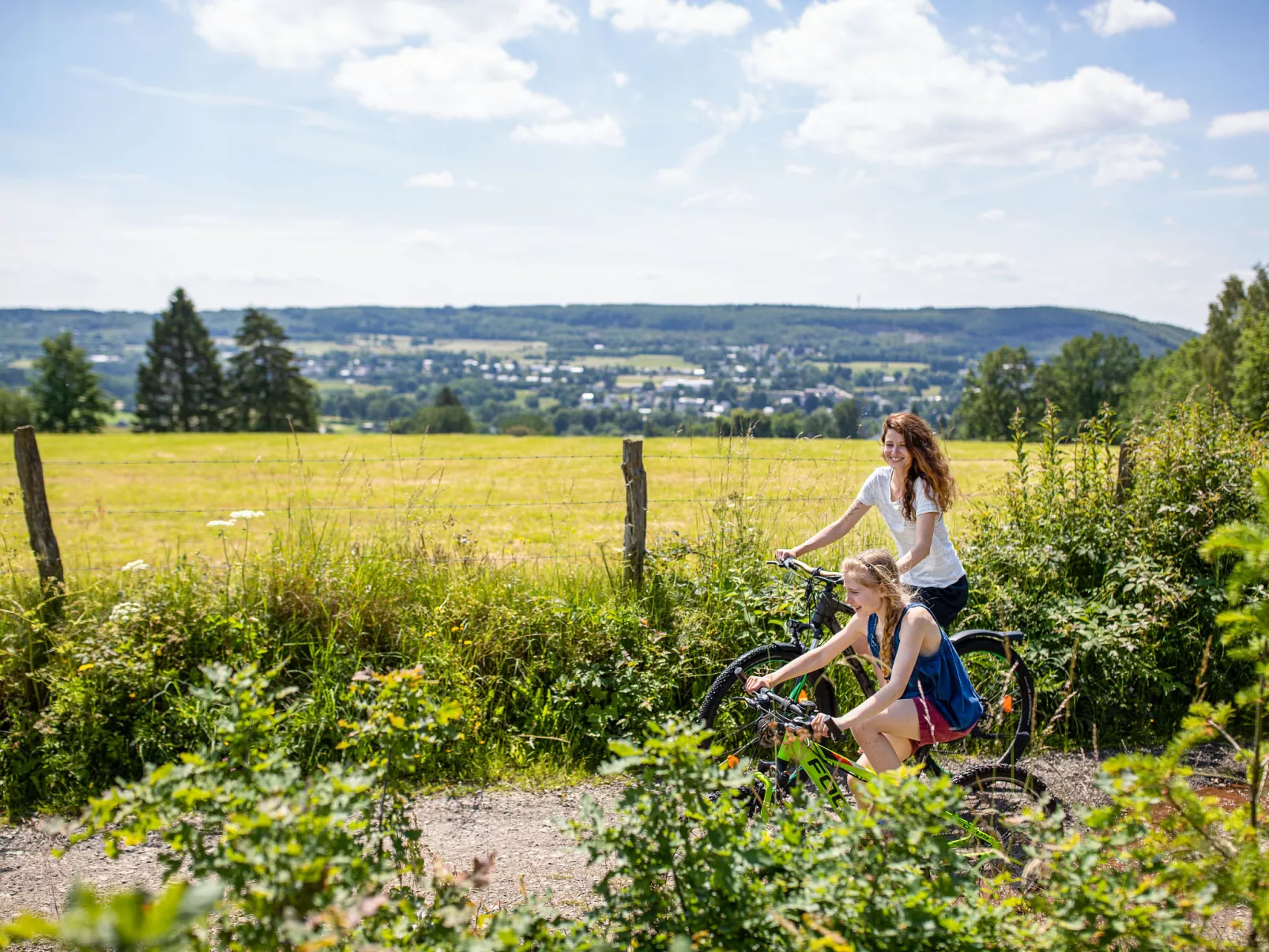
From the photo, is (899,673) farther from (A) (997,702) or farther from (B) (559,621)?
(B) (559,621)

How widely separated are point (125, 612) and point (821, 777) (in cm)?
447

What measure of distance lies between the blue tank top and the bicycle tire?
1023 millimetres

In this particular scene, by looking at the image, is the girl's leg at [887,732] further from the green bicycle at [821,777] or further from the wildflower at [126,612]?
the wildflower at [126,612]

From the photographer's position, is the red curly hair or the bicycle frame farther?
the red curly hair

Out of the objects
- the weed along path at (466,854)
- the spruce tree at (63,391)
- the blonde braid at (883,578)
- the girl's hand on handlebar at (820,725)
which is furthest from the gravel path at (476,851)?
the spruce tree at (63,391)

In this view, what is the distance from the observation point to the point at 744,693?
16.1 feet

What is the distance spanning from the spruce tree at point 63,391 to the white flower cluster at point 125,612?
5890 cm

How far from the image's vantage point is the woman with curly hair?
4.76m

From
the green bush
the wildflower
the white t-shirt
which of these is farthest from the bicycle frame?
the wildflower

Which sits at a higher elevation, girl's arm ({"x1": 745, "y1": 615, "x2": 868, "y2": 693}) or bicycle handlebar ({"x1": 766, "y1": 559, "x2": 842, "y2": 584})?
bicycle handlebar ({"x1": 766, "y1": 559, "x2": 842, "y2": 584})

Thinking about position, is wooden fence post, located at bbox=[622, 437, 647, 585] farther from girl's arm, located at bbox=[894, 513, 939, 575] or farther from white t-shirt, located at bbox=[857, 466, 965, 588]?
girl's arm, located at bbox=[894, 513, 939, 575]

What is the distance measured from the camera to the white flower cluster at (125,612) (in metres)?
5.56

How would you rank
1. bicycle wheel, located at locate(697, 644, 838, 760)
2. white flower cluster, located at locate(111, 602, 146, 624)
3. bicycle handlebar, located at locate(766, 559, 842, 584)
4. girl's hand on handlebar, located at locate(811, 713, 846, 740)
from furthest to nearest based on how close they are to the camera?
white flower cluster, located at locate(111, 602, 146, 624) < bicycle handlebar, located at locate(766, 559, 842, 584) < bicycle wheel, located at locate(697, 644, 838, 760) < girl's hand on handlebar, located at locate(811, 713, 846, 740)

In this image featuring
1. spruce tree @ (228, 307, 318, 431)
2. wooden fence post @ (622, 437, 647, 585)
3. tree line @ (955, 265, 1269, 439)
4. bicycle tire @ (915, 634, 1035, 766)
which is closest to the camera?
bicycle tire @ (915, 634, 1035, 766)
